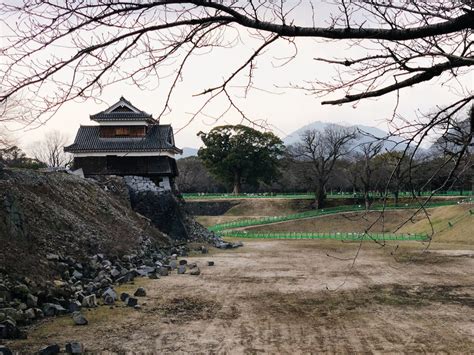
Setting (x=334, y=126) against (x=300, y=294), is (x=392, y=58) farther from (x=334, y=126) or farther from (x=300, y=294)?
(x=334, y=126)

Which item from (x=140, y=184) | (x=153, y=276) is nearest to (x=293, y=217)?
(x=140, y=184)

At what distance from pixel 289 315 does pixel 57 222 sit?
10.0 meters

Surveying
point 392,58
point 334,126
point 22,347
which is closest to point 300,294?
point 22,347

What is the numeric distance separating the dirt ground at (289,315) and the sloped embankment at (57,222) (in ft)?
7.58

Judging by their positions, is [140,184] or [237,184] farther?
[237,184]

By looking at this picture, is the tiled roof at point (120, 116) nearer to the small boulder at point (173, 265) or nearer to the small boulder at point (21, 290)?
the small boulder at point (173, 265)

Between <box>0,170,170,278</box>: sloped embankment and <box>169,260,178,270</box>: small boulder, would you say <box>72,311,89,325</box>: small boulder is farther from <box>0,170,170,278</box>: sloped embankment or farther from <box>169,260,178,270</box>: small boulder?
<box>169,260,178,270</box>: small boulder

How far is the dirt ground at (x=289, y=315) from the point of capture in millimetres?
9062

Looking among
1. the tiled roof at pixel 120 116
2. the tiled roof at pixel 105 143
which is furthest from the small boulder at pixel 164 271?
the tiled roof at pixel 120 116

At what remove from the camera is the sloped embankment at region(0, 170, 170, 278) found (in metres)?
13.4

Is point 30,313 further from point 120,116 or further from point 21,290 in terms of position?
point 120,116

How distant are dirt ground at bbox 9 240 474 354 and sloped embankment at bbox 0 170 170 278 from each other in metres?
2.31

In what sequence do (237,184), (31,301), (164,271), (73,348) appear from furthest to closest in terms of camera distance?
(237,184)
(164,271)
(31,301)
(73,348)

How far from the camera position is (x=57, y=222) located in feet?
58.1
